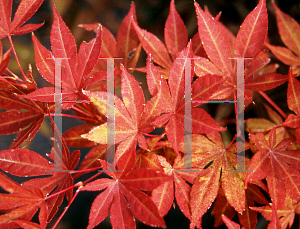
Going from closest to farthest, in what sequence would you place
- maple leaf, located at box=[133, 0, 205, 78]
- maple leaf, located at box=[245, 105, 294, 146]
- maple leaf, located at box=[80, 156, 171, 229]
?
maple leaf, located at box=[80, 156, 171, 229], maple leaf, located at box=[133, 0, 205, 78], maple leaf, located at box=[245, 105, 294, 146]

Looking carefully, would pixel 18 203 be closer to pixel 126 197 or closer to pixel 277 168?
pixel 126 197

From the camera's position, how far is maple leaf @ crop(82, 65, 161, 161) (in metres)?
0.39

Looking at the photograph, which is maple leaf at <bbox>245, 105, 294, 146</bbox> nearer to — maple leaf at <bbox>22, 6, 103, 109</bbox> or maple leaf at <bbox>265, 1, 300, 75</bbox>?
maple leaf at <bbox>265, 1, 300, 75</bbox>

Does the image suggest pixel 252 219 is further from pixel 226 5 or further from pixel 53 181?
pixel 226 5

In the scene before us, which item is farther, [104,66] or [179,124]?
[104,66]

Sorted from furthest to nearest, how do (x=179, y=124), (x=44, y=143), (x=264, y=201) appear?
(x=44, y=143)
(x=264, y=201)
(x=179, y=124)

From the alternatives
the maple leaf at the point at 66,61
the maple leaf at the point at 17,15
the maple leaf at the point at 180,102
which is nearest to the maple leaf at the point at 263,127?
the maple leaf at the point at 180,102

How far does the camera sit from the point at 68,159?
0.44 meters

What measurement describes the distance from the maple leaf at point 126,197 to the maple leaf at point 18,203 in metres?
0.09

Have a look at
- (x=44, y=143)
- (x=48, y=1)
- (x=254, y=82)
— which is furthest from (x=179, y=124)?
(x=48, y=1)

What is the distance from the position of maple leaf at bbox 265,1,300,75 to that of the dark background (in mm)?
106

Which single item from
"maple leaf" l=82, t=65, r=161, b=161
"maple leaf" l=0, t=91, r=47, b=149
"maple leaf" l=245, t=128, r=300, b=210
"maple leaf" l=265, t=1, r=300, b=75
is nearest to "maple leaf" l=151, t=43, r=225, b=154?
"maple leaf" l=82, t=65, r=161, b=161

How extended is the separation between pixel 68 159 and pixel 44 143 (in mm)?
249

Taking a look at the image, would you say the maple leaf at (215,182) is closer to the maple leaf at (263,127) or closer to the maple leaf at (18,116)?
the maple leaf at (263,127)
